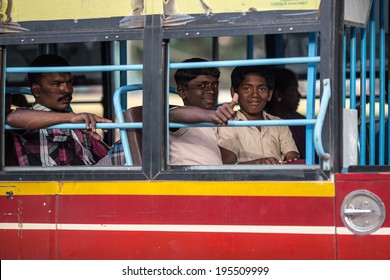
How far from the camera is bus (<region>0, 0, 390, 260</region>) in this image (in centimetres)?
373

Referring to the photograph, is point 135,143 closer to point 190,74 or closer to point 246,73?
point 190,74

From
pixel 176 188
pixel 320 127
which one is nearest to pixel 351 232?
pixel 320 127

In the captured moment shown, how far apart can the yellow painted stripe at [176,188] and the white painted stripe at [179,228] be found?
156 millimetres

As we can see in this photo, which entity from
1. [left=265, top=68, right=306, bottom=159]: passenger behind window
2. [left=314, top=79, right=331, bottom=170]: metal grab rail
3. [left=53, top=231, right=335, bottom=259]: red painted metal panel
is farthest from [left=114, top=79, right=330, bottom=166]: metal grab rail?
[left=265, top=68, right=306, bottom=159]: passenger behind window

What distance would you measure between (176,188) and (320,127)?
2.57 feet

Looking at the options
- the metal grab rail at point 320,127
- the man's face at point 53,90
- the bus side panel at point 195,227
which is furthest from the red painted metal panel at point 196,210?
the man's face at point 53,90

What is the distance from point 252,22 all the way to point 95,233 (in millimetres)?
1292

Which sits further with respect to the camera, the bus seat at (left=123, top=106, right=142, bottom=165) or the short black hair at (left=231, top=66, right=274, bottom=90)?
the short black hair at (left=231, top=66, right=274, bottom=90)

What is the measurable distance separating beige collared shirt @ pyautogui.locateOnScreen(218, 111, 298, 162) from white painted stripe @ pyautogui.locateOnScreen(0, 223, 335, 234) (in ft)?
2.11

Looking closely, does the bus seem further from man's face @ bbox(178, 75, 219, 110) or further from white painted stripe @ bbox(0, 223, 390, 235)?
man's face @ bbox(178, 75, 219, 110)

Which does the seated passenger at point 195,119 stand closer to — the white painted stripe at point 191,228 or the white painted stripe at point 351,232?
the white painted stripe at point 191,228
